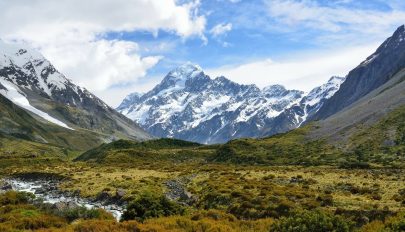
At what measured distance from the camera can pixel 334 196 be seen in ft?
133

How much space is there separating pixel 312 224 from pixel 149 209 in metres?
13.2

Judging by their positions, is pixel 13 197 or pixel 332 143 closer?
pixel 13 197

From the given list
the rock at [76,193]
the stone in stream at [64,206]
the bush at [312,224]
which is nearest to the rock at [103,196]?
the rock at [76,193]

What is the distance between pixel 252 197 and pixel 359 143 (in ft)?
274

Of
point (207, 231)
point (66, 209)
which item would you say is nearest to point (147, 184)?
point (66, 209)

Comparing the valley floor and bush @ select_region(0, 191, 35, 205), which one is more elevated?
bush @ select_region(0, 191, 35, 205)

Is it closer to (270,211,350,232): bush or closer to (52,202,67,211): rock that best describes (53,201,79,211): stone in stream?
(52,202,67,211): rock

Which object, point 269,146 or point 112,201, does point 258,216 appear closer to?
point 112,201

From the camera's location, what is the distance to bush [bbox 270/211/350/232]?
21391 millimetres

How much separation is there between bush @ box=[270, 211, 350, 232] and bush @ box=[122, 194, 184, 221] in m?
10.8

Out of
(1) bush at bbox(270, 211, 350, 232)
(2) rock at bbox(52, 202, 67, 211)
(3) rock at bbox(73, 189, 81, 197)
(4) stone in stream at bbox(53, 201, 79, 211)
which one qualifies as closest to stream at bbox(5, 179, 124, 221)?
(3) rock at bbox(73, 189, 81, 197)

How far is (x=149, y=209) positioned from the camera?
3134 cm

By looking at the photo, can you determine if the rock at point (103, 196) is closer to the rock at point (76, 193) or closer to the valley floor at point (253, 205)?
the valley floor at point (253, 205)

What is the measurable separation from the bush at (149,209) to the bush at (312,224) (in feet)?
35.3
